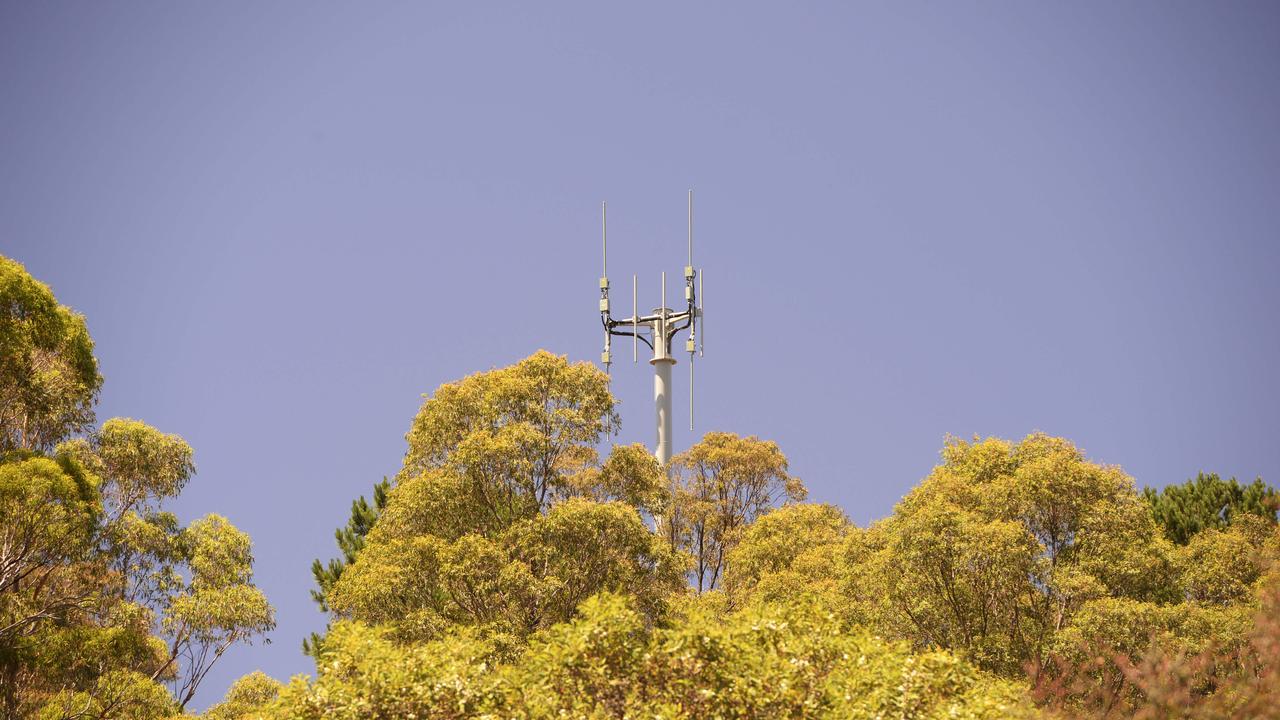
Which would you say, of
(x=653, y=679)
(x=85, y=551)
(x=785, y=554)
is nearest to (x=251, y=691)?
(x=85, y=551)

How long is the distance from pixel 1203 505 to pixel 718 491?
1501 centimetres

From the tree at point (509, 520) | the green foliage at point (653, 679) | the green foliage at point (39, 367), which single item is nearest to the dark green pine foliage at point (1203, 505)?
the tree at point (509, 520)

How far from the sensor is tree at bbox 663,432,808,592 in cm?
Answer: 3809

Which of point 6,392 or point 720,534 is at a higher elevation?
point 720,534

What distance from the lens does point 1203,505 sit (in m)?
34.2

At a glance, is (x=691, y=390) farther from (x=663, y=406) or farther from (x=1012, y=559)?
(x=1012, y=559)

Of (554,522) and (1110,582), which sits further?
(1110,582)

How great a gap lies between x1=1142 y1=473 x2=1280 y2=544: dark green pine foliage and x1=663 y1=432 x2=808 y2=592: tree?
1145 cm

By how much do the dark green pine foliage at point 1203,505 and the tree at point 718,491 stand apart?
37.6ft

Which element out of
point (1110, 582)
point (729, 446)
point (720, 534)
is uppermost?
point (729, 446)

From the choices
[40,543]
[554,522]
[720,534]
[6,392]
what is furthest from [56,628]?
[720,534]

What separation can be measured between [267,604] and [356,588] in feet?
11.3

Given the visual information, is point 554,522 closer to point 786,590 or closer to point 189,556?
point 189,556

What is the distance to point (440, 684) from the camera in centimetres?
1173
